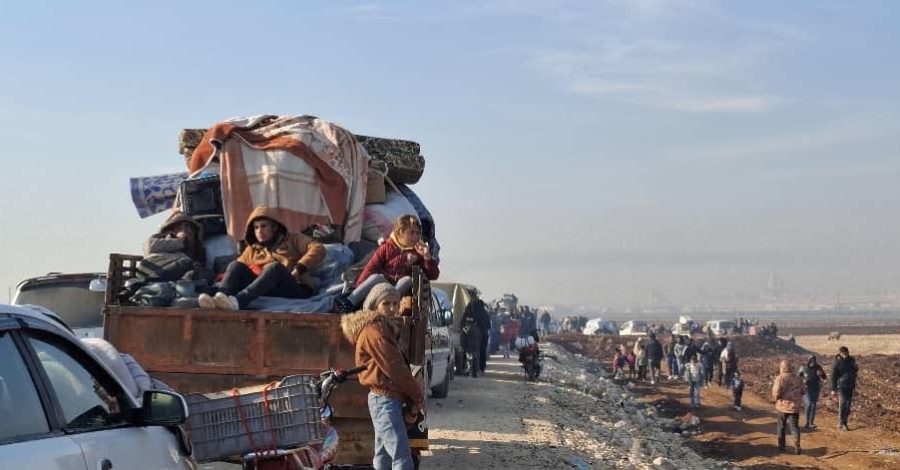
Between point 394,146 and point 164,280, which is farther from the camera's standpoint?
point 394,146

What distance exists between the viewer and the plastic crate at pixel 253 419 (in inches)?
260

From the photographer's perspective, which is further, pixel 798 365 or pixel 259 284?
pixel 798 365

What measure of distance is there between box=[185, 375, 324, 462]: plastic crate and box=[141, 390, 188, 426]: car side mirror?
5.50 feet

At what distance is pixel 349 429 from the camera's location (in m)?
9.48

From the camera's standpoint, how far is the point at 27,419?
4.27 meters

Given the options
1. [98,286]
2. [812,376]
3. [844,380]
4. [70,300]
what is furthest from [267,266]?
→ [844,380]

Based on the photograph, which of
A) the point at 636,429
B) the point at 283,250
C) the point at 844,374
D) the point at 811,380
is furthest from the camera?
the point at 844,374

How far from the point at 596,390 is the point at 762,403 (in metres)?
5.29

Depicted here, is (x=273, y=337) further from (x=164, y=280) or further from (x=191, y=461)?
(x=191, y=461)

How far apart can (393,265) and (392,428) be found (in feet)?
7.88

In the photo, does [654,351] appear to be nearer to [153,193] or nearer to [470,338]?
[470,338]

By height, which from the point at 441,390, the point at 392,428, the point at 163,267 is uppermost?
the point at 163,267

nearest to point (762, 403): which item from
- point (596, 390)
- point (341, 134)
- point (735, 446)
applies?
point (596, 390)

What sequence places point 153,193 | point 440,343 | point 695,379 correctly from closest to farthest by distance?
1. point 153,193
2. point 440,343
3. point 695,379
